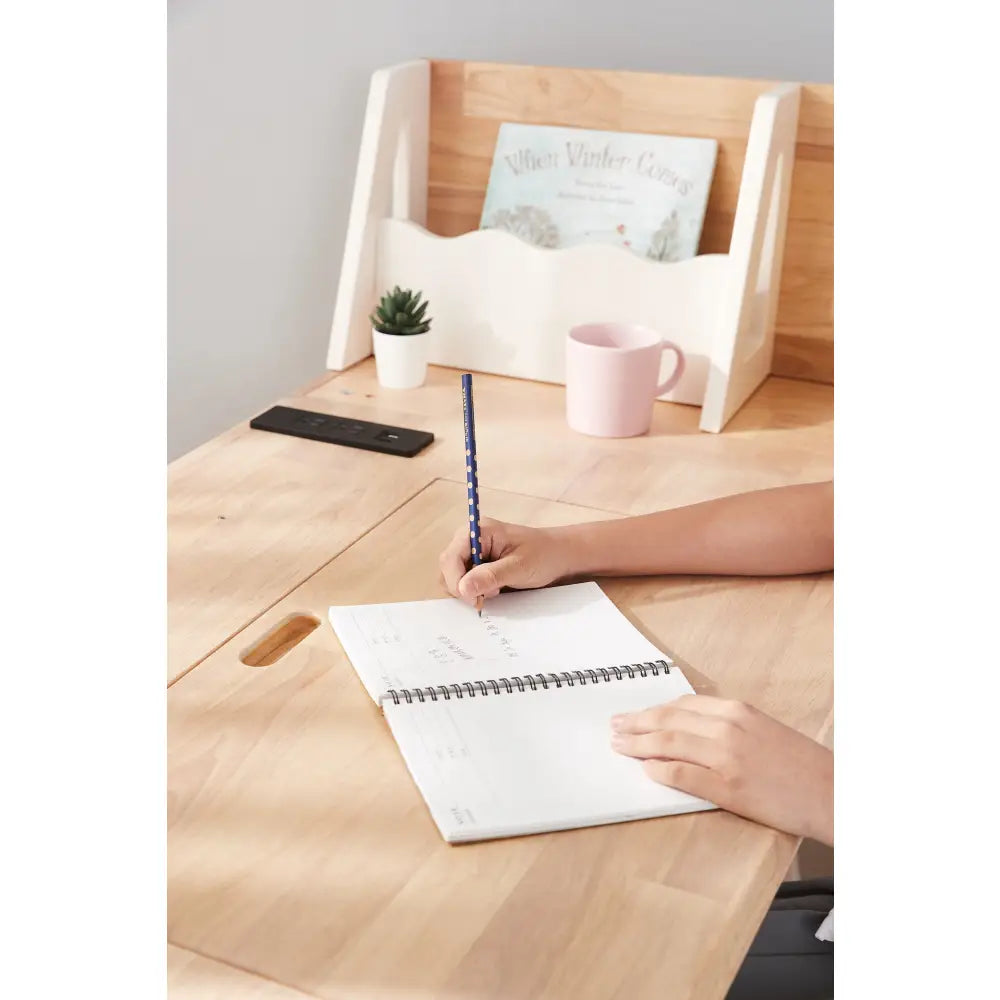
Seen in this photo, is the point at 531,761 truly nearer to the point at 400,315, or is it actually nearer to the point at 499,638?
the point at 499,638

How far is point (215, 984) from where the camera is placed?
612 mm

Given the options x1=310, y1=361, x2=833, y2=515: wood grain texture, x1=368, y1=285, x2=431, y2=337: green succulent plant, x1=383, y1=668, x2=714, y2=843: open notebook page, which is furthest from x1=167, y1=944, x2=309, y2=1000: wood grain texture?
x1=368, y1=285, x2=431, y2=337: green succulent plant

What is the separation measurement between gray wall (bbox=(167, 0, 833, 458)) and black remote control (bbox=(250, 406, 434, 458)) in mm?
608

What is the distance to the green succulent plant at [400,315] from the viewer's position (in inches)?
59.2

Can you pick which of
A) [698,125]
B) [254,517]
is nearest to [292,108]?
[698,125]

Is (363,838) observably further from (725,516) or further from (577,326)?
(577,326)

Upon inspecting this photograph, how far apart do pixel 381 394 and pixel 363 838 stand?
83 cm

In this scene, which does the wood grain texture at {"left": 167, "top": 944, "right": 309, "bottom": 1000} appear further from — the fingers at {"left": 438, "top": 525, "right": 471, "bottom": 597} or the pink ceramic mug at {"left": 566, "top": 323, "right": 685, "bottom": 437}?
the pink ceramic mug at {"left": 566, "top": 323, "right": 685, "bottom": 437}

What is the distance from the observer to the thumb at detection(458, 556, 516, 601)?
0.98m

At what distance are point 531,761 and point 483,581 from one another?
8.5 inches

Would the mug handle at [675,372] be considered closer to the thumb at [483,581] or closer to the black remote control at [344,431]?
the black remote control at [344,431]

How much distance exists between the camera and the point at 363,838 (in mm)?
725

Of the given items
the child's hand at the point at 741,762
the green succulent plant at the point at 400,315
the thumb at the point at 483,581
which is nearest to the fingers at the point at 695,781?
the child's hand at the point at 741,762
